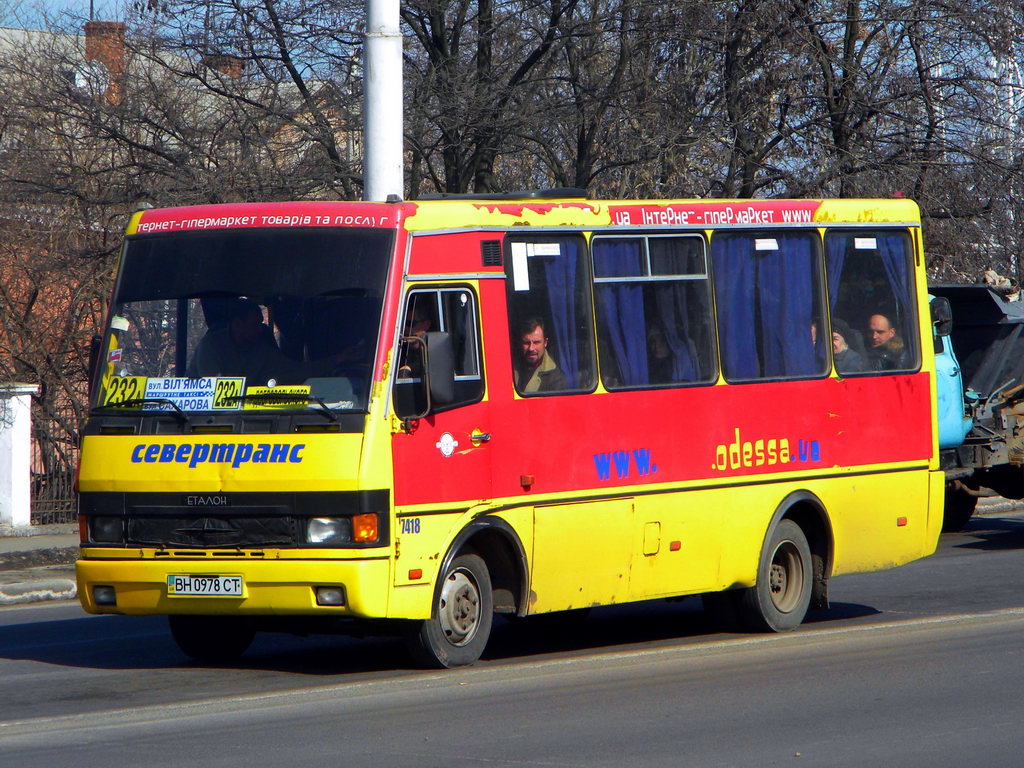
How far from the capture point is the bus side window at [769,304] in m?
11.1

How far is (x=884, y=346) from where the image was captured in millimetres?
12156

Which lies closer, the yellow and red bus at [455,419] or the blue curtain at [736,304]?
the yellow and red bus at [455,419]

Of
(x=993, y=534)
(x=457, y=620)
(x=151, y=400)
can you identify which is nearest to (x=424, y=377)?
(x=457, y=620)

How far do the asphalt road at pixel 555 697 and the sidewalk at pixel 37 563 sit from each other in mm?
2445

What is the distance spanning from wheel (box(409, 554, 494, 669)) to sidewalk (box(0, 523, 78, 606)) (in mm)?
6408

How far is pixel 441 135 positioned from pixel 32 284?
574 cm

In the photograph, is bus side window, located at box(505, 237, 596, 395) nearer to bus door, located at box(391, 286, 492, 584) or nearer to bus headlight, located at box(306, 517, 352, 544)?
bus door, located at box(391, 286, 492, 584)

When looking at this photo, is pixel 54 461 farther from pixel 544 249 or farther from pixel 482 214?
pixel 482 214

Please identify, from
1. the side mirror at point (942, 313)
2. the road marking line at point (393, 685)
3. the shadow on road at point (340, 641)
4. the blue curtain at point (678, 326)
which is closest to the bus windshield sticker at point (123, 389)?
the shadow on road at point (340, 641)

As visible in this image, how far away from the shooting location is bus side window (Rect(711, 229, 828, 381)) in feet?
36.4

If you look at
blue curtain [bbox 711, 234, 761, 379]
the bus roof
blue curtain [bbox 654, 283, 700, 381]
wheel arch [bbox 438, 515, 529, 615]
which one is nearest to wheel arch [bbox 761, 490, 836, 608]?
blue curtain [bbox 711, 234, 761, 379]

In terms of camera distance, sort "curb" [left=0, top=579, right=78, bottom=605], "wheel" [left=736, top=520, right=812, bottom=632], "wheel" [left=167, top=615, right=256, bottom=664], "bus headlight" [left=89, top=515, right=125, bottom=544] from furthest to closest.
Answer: "curb" [left=0, top=579, right=78, bottom=605]
"wheel" [left=736, top=520, right=812, bottom=632]
"wheel" [left=167, top=615, right=256, bottom=664]
"bus headlight" [left=89, top=515, right=125, bottom=544]

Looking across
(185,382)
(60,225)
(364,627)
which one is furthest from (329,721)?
(60,225)

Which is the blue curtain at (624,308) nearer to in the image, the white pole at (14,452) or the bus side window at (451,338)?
the bus side window at (451,338)
